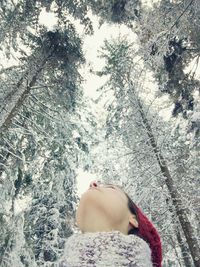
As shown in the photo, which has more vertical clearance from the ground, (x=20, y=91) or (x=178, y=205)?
(x=20, y=91)

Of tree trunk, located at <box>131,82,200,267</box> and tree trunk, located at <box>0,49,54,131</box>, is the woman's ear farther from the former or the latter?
tree trunk, located at <box>131,82,200,267</box>

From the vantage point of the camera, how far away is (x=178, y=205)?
1384 centimetres

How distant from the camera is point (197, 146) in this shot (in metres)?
14.0

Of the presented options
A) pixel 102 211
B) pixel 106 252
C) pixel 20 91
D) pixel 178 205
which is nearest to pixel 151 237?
pixel 102 211

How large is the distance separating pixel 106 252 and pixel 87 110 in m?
15.0

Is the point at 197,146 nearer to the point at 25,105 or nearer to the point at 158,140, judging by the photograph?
the point at 158,140

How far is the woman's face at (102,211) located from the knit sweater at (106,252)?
0.11 metres

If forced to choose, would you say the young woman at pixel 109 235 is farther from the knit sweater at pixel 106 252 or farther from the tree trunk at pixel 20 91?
the tree trunk at pixel 20 91

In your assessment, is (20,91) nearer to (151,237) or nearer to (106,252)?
(151,237)

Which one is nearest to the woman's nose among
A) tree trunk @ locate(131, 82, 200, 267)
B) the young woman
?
the young woman

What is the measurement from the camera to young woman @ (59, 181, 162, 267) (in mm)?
1635

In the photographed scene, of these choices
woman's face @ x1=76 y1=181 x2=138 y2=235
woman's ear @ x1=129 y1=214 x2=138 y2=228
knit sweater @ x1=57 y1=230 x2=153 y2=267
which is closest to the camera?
knit sweater @ x1=57 y1=230 x2=153 y2=267

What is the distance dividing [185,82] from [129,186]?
4.70 m

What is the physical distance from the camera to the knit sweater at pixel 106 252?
161cm
